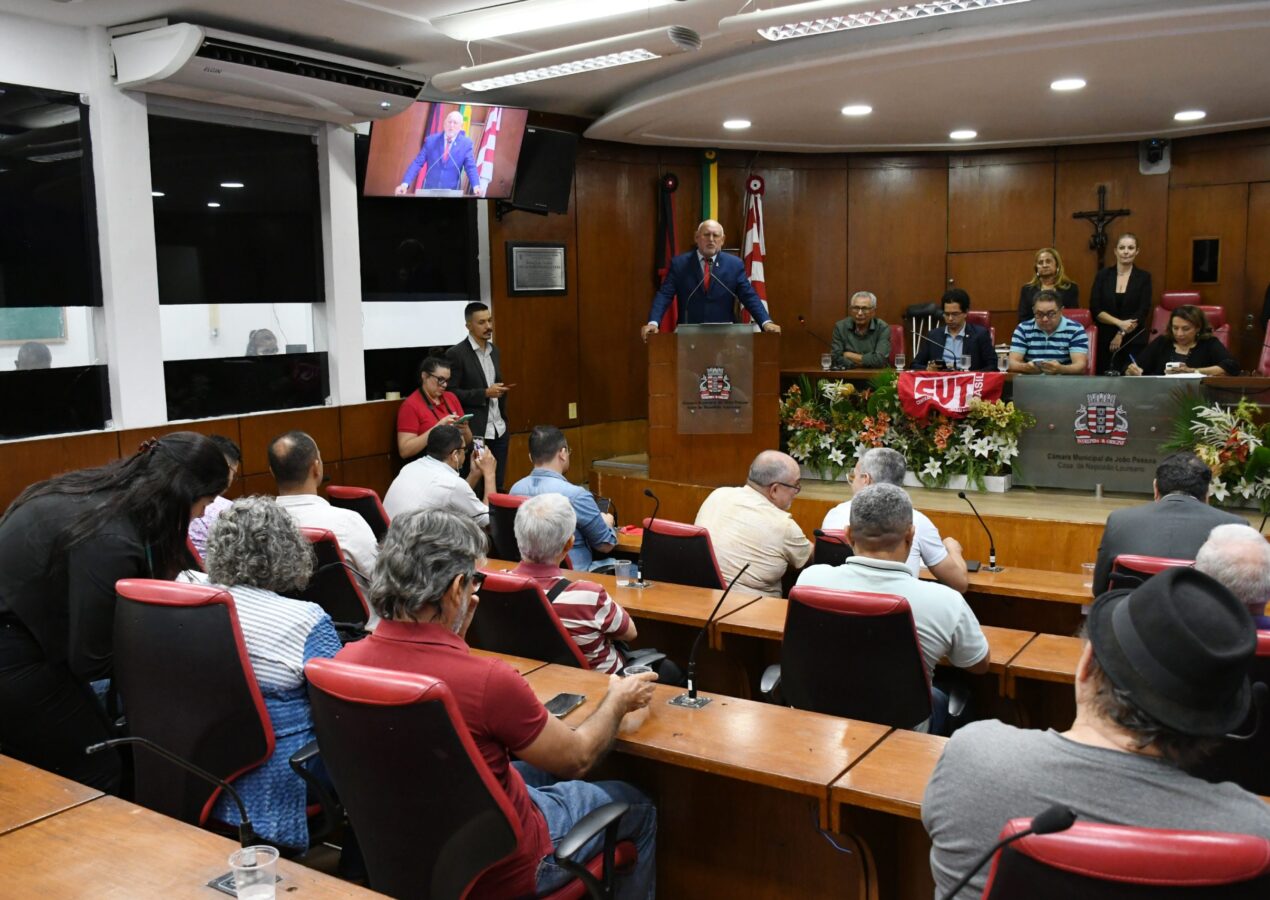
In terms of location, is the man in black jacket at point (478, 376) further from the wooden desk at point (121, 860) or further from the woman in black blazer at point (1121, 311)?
the wooden desk at point (121, 860)

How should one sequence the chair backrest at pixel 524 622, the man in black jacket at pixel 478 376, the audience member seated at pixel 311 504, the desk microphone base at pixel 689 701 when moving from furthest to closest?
the man in black jacket at pixel 478 376 < the audience member seated at pixel 311 504 < the chair backrest at pixel 524 622 < the desk microphone base at pixel 689 701

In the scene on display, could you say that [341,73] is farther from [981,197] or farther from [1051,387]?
[981,197]

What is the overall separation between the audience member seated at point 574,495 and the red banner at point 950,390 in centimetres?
274

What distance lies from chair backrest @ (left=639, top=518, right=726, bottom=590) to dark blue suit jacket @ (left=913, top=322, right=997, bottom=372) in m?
3.43

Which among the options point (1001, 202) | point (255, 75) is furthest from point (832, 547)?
point (1001, 202)

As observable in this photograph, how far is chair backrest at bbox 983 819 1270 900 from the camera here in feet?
4.56

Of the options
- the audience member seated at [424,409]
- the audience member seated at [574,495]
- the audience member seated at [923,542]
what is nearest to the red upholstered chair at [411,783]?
the audience member seated at [923,542]

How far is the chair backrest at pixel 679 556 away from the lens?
433 cm

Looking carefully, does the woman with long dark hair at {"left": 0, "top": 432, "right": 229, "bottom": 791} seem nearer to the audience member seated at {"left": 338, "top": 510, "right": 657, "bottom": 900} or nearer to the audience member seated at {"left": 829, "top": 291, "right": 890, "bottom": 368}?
the audience member seated at {"left": 338, "top": 510, "right": 657, "bottom": 900}

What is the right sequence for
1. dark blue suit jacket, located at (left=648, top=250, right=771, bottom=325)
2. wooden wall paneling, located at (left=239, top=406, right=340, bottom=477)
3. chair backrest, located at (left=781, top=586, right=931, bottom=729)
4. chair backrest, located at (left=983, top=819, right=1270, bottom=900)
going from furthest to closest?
dark blue suit jacket, located at (left=648, top=250, right=771, bottom=325)
wooden wall paneling, located at (left=239, top=406, right=340, bottom=477)
chair backrest, located at (left=781, top=586, right=931, bottom=729)
chair backrest, located at (left=983, top=819, right=1270, bottom=900)

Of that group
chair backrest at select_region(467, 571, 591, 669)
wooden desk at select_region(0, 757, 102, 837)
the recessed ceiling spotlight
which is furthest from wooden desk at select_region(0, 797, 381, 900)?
the recessed ceiling spotlight

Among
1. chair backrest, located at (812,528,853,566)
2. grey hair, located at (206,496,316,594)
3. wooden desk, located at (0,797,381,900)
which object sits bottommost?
wooden desk, located at (0,797,381,900)

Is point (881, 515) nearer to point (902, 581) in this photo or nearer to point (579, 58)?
point (902, 581)

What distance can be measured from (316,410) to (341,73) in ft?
6.84
